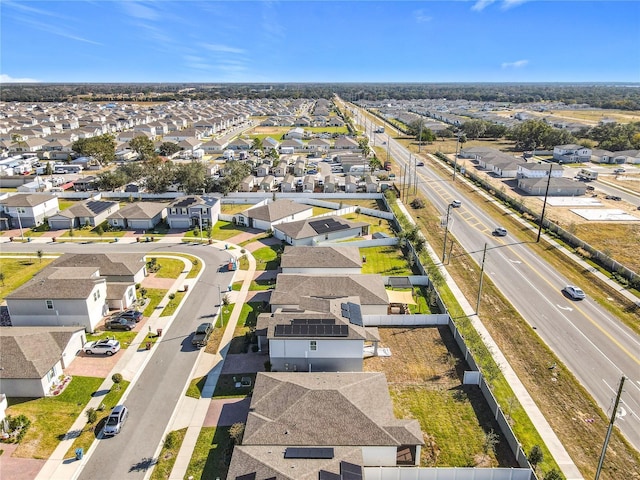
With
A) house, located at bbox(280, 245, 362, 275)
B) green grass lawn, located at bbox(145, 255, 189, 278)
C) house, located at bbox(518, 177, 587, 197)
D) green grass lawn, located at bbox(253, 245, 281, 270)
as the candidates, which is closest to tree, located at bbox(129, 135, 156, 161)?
green grass lawn, located at bbox(145, 255, 189, 278)

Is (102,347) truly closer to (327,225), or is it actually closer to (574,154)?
(327,225)

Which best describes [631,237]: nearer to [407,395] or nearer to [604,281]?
[604,281]

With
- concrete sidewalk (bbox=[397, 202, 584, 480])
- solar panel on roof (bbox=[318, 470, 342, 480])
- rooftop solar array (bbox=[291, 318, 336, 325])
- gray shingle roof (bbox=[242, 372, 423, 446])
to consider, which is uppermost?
rooftop solar array (bbox=[291, 318, 336, 325])

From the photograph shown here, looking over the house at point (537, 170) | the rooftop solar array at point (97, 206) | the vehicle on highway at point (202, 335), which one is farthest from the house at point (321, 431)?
the house at point (537, 170)

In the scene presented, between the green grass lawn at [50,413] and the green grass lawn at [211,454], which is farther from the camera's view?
the green grass lawn at [50,413]

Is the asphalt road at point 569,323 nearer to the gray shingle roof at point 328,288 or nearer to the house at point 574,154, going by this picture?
the gray shingle roof at point 328,288

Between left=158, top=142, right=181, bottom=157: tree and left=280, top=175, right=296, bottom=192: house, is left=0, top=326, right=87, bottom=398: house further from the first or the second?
left=158, top=142, right=181, bottom=157: tree
